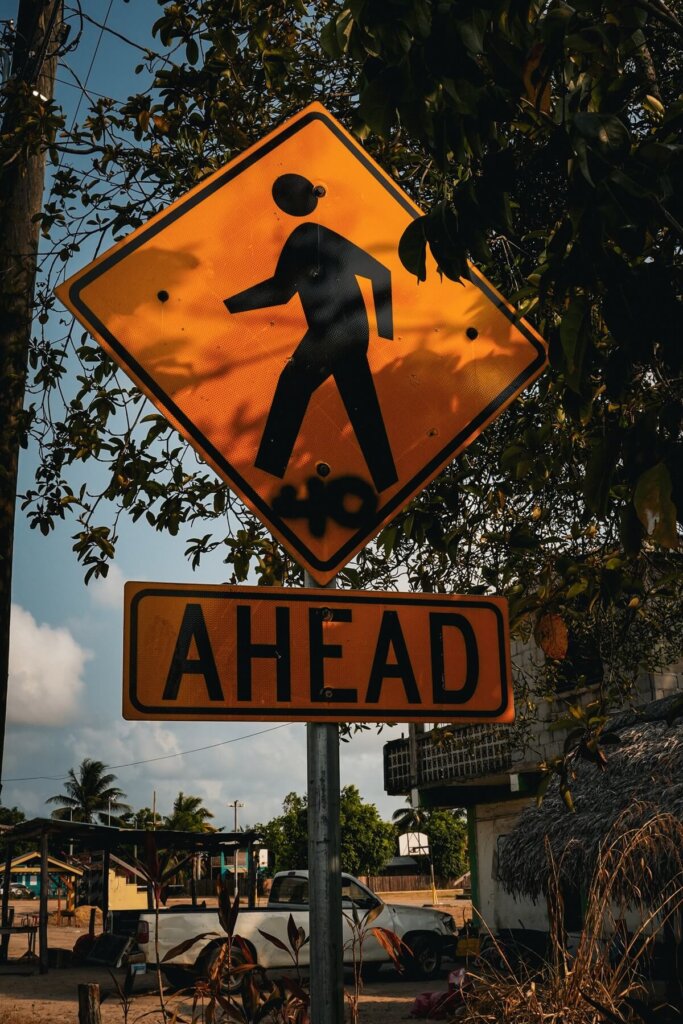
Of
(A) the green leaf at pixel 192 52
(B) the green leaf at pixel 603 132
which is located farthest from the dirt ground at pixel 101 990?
(B) the green leaf at pixel 603 132

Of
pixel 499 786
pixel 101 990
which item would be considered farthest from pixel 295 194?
pixel 499 786

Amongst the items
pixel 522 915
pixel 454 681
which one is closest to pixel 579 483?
pixel 454 681

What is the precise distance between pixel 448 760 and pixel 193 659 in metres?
20.6

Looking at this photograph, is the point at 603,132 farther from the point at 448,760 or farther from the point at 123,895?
the point at 123,895

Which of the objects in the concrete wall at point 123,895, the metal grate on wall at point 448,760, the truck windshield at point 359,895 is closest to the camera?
the truck windshield at point 359,895

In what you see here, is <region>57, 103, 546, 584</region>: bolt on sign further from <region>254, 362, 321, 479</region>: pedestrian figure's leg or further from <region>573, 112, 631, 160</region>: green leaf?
<region>573, 112, 631, 160</region>: green leaf

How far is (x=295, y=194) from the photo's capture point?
93.0 inches

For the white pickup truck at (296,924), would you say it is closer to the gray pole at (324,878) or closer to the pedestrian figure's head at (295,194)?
the gray pole at (324,878)

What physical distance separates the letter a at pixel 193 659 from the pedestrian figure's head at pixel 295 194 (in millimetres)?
958

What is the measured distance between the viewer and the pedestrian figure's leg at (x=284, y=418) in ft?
6.89

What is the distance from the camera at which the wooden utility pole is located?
17.3 feet

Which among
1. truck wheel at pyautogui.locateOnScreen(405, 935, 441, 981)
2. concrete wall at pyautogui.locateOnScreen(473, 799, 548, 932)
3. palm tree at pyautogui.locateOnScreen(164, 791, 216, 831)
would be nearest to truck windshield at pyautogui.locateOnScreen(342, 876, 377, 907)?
truck wheel at pyautogui.locateOnScreen(405, 935, 441, 981)

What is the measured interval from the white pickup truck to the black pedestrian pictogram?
1444cm

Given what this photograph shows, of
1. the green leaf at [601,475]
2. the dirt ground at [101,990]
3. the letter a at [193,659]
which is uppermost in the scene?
the green leaf at [601,475]
